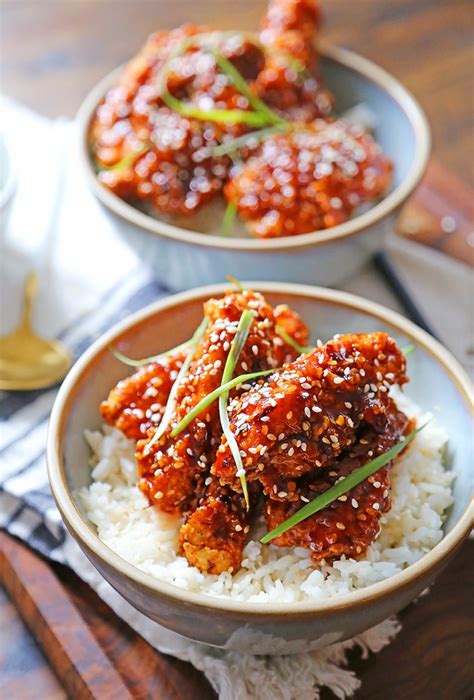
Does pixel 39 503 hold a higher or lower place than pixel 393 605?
lower

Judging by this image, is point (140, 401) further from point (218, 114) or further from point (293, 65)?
point (293, 65)

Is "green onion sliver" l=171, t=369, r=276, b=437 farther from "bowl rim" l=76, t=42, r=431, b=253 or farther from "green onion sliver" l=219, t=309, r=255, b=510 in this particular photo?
"bowl rim" l=76, t=42, r=431, b=253

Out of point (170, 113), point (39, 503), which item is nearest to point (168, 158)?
point (170, 113)

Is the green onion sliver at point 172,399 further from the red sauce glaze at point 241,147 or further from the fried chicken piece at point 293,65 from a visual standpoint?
the fried chicken piece at point 293,65

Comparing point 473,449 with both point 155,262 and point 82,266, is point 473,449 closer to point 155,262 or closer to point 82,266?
point 155,262

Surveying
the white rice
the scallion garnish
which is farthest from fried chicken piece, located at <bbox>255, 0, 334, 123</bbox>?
the white rice

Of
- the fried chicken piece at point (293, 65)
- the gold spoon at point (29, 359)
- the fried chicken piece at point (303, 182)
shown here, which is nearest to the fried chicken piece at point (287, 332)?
the fried chicken piece at point (303, 182)
